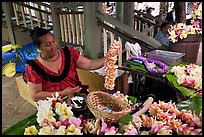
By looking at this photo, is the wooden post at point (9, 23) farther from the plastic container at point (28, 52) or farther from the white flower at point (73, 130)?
the white flower at point (73, 130)

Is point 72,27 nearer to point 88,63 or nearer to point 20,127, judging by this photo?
point 88,63

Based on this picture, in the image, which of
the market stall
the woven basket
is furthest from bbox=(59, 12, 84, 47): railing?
the woven basket

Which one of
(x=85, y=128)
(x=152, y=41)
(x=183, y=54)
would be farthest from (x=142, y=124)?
(x=152, y=41)

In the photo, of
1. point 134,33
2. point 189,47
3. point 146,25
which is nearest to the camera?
point 189,47

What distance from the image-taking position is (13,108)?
3.03 meters

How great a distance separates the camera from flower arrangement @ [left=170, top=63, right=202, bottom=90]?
5.54ft

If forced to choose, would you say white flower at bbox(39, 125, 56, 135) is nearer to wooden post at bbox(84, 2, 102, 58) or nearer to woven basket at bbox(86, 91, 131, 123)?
woven basket at bbox(86, 91, 131, 123)

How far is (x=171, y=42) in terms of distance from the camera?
2.33 meters

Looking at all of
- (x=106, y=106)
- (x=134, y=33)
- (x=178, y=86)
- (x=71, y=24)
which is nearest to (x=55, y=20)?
(x=71, y=24)

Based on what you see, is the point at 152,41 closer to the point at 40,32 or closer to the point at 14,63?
the point at 40,32

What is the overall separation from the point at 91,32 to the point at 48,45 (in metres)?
1.58

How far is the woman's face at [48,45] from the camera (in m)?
1.77

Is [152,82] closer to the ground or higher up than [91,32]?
closer to the ground

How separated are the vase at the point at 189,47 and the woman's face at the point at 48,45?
1.28 m
